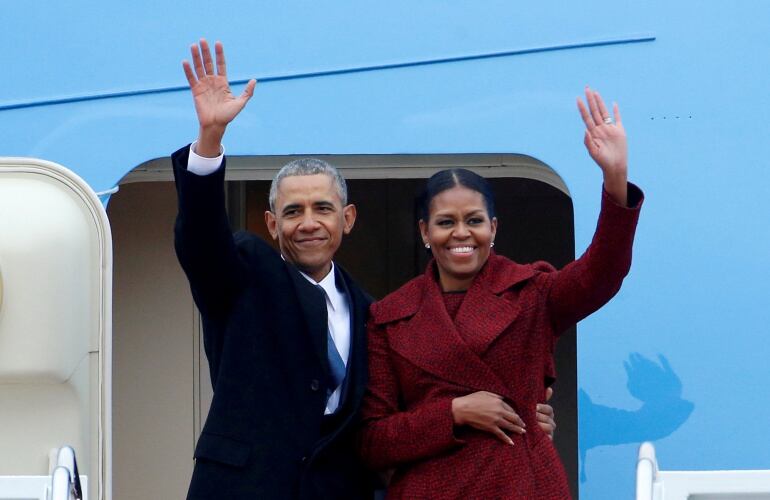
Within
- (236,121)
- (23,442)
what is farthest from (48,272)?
(236,121)

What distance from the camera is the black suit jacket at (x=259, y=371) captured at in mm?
2262

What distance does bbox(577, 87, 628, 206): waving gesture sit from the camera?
2201 mm

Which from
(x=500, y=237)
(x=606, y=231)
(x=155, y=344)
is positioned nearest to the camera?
(x=606, y=231)

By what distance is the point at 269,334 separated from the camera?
7.73 feet

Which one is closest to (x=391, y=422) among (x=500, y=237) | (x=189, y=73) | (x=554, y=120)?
(x=189, y=73)

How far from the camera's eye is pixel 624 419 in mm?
2861

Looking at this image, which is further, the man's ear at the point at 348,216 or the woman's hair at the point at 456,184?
the man's ear at the point at 348,216

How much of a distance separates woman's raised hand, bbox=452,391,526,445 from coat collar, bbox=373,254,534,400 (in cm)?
4

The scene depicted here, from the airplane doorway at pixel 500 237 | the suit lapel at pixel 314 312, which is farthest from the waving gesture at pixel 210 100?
the airplane doorway at pixel 500 237

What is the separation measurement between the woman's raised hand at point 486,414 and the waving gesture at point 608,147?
40 centimetres

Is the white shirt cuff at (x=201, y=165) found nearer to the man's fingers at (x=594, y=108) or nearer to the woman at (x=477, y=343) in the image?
the woman at (x=477, y=343)

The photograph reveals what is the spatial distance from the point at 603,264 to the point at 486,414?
32 cm

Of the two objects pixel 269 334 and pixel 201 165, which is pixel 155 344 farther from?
pixel 201 165

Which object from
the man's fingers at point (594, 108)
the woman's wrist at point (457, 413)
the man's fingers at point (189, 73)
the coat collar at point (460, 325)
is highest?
the man's fingers at point (189, 73)
